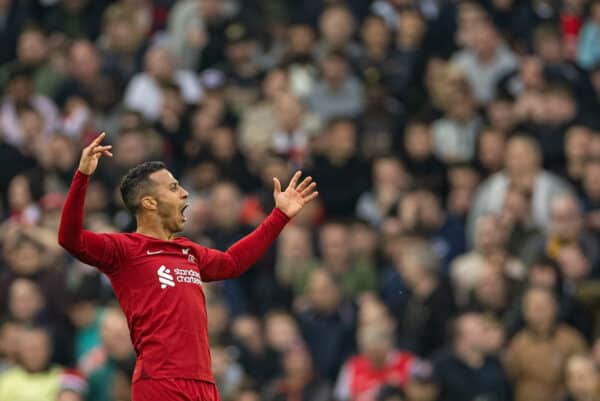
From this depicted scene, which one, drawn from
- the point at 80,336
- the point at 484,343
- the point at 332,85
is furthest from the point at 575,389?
the point at 332,85

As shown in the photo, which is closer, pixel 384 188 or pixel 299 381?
pixel 299 381

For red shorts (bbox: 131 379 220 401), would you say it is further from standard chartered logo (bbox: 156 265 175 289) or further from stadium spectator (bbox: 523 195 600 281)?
stadium spectator (bbox: 523 195 600 281)

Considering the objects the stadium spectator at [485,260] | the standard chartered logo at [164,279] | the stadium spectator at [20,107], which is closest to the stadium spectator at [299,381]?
the stadium spectator at [485,260]

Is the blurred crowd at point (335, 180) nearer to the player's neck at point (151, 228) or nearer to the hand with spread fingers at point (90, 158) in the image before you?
the player's neck at point (151, 228)

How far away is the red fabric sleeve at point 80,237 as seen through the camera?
7707 millimetres

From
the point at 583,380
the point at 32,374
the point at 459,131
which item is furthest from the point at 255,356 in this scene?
the point at 459,131

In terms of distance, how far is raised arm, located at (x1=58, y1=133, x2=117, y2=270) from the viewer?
7.66 m

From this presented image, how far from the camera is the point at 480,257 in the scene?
13.5 m

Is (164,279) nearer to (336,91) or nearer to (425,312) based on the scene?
(425,312)

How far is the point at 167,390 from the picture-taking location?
7.96 metres

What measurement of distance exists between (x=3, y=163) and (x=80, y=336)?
3.16m

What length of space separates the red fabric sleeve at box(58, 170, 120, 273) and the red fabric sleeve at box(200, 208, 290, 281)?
2.13 ft

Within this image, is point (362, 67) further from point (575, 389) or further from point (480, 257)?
point (575, 389)

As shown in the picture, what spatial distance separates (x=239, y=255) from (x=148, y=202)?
0.68 metres
